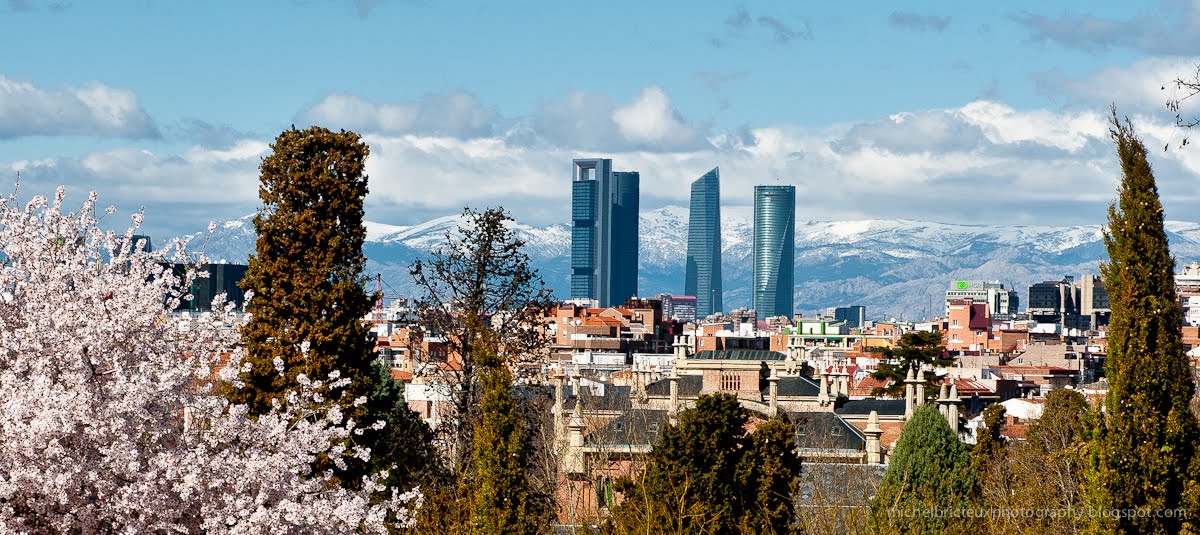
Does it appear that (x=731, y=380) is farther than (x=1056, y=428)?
Yes

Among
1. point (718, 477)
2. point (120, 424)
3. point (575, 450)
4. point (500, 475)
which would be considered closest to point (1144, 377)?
point (500, 475)

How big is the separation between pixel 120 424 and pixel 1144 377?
10.2 meters

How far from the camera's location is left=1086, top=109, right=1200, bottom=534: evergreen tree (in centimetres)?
1792

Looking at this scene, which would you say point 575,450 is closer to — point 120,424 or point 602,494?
point 602,494

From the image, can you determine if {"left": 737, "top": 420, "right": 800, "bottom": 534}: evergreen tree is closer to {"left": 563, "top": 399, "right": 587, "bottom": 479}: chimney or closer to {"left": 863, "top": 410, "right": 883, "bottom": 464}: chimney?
{"left": 563, "top": 399, "right": 587, "bottom": 479}: chimney

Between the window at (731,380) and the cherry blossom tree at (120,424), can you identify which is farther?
the window at (731,380)

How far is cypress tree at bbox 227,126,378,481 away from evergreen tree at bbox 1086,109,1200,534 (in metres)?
11.5

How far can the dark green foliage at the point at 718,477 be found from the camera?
996 inches

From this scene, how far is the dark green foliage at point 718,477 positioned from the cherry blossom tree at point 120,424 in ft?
25.1

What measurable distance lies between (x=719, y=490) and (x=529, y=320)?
416 inches

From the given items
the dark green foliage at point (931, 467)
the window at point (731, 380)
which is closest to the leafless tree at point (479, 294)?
the dark green foliage at point (931, 467)

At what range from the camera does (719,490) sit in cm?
2609

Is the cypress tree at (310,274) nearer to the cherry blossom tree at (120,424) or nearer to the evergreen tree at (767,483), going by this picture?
the evergreen tree at (767,483)

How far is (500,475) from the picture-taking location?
2239 centimetres
